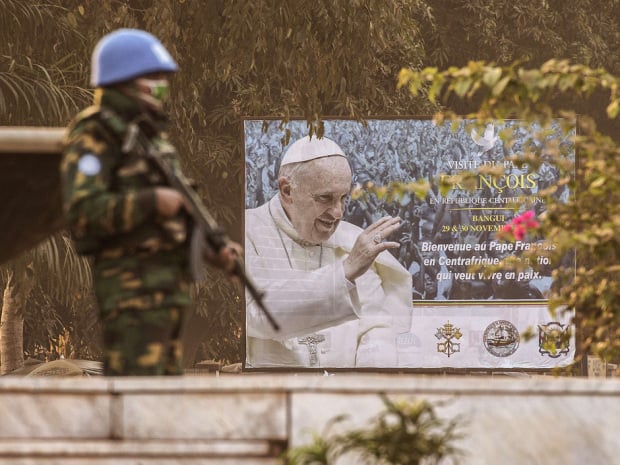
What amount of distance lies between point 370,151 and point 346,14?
20.2 ft

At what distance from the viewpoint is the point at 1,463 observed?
181 inches

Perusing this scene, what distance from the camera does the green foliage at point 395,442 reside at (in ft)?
13.8

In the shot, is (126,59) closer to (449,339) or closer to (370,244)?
(370,244)

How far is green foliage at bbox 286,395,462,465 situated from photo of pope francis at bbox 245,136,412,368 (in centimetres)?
1853

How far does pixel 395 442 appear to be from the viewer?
166 inches

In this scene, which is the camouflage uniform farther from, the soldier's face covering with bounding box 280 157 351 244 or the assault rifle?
the soldier's face covering with bounding box 280 157 351 244

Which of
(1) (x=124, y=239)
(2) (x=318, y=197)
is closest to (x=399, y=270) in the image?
(2) (x=318, y=197)

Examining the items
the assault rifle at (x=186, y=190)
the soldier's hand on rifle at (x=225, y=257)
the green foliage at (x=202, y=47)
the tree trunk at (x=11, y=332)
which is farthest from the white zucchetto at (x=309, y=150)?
the assault rifle at (x=186, y=190)

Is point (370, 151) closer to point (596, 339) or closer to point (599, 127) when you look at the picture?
point (599, 127)

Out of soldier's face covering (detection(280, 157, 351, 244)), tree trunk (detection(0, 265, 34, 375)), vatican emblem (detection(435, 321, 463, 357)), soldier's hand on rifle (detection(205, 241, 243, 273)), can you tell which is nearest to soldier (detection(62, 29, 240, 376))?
soldier's hand on rifle (detection(205, 241, 243, 273))

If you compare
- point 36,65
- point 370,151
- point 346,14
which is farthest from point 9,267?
point 370,151

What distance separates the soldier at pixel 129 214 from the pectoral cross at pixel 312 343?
17946 mm

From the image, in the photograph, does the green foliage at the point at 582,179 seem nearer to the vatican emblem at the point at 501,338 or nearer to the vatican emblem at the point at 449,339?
the vatican emblem at the point at 449,339

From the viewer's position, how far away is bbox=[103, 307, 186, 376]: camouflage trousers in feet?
16.4
